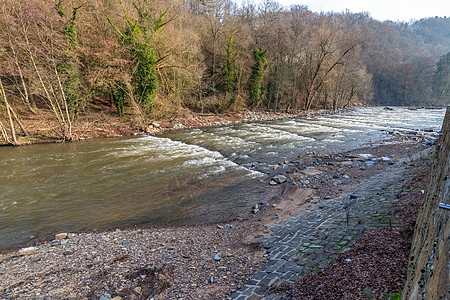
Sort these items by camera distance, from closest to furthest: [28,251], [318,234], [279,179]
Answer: [318,234], [28,251], [279,179]

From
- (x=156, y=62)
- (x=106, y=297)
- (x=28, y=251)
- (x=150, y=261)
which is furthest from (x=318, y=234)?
(x=156, y=62)

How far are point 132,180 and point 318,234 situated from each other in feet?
27.5

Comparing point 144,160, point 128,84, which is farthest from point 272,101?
point 144,160

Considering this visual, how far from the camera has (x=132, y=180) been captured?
1053cm

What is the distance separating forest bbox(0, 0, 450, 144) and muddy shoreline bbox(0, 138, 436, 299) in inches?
586

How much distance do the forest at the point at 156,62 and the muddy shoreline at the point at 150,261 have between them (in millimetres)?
14888

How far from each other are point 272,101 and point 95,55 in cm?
2737

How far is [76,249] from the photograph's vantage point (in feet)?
18.8

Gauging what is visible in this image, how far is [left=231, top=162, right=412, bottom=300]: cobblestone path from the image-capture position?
425 cm

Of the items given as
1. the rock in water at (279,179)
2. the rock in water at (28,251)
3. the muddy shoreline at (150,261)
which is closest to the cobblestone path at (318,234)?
the muddy shoreline at (150,261)

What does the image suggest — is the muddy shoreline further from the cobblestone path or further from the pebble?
the cobblestone path

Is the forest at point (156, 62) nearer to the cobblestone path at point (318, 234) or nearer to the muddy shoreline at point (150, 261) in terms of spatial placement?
the muddy shoreline at point (150, 261)

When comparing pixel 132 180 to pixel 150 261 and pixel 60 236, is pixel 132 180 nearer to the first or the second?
pixel 60 236

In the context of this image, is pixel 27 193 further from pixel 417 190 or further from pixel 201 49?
pixel 201 49
